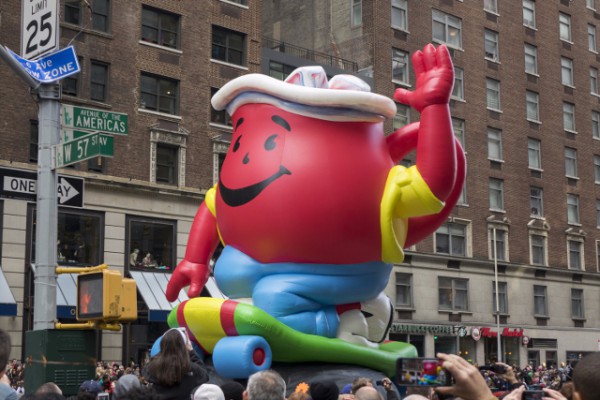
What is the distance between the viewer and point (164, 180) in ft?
103

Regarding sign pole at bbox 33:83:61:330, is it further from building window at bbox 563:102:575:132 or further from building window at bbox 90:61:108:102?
building window at bbox 563:102:575:132

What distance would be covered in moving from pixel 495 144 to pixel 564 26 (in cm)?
1037

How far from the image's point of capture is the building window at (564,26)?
50.5 m

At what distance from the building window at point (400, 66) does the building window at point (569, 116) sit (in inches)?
476

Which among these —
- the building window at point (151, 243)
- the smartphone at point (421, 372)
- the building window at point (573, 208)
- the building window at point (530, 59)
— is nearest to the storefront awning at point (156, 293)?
the building window at point (151, 243)

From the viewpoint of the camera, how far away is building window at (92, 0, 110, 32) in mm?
30078

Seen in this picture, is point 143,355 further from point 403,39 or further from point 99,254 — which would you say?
point 403,39

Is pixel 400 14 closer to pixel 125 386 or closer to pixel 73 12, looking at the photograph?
pixel 73 12

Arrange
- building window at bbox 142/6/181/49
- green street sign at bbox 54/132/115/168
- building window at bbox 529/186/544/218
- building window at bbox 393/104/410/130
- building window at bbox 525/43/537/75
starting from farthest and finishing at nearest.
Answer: building window at bbox 525/43/537/75 → building window at bbox 529/186/544/218 → building window at bbox 393/104/410/130 → building window at bbox 142/6/181/49 → green street sign at bbox 54/132/115/168

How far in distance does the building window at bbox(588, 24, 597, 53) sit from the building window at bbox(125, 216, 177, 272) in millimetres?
30837

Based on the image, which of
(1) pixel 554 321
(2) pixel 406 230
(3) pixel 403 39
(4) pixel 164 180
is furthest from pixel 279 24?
(2) pixel 406 230

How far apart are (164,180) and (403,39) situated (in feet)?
50.9

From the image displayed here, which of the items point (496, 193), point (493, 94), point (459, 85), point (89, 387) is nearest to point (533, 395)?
point (89, 387)

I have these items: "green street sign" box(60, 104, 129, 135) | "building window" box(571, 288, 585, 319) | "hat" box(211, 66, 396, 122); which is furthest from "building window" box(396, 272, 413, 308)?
"green street sign" box(60, 104, 129, 135)
